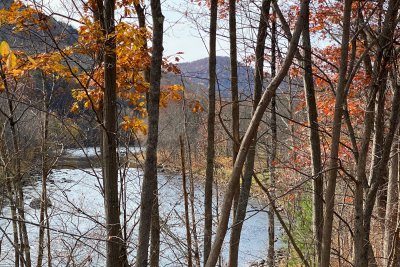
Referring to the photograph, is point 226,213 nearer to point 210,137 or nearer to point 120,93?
point 210,137

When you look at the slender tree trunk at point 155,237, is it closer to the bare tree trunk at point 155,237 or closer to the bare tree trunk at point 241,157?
the bare tree trunk at point 155,237

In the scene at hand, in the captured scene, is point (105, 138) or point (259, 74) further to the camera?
point (105, 138)

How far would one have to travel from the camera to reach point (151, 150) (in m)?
2.46

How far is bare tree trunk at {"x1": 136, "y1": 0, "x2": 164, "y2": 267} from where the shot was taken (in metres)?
2.43

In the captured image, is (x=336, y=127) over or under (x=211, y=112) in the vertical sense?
under

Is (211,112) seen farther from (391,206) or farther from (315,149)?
(391,206)

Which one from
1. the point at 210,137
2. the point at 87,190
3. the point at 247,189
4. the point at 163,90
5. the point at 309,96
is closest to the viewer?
the point at 247,189

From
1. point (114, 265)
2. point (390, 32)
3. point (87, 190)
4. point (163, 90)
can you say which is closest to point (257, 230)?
point (87, 190)

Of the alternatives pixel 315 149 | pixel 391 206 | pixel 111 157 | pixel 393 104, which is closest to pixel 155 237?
pixel 111 157

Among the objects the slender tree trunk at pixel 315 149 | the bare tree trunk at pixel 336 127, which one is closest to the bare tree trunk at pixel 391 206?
the slender tree trunk at pixel 315 149

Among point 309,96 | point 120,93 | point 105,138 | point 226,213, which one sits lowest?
point 226,213

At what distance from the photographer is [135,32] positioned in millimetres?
3717

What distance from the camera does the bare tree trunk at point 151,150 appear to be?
95.7 inches

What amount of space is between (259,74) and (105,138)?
1.39 m
